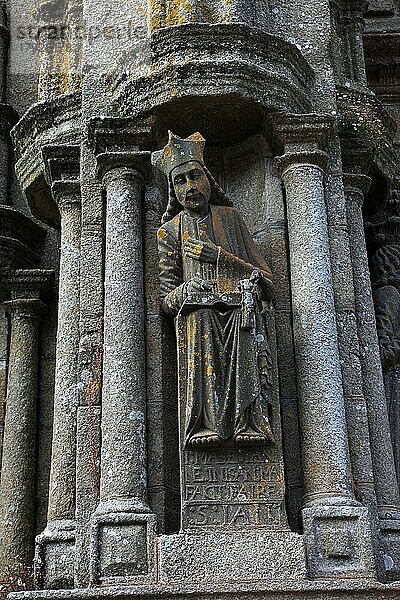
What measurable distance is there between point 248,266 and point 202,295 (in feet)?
1.22

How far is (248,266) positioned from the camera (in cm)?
606

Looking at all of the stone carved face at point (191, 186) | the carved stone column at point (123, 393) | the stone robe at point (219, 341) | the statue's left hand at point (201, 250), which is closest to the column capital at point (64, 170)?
the carved stone column at point (123, 393)

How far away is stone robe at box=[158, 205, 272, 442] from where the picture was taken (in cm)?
564

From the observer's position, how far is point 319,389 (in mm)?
5941

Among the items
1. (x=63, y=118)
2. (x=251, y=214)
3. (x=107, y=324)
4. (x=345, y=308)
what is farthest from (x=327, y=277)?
(x=63, y=118)

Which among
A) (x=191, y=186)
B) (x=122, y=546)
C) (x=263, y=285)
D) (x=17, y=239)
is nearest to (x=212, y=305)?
(x=263, y=285)

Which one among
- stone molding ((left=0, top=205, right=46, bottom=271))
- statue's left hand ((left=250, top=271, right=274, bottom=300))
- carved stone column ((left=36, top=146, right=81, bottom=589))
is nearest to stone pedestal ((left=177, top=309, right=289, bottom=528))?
statue's left hand ((left=250, top=271, right=274, bottom=300))

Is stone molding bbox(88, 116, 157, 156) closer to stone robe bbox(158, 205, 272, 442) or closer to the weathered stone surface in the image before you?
the weathered stone surface

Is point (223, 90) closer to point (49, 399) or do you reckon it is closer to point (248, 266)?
point (248, 266)

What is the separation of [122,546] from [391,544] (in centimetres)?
152

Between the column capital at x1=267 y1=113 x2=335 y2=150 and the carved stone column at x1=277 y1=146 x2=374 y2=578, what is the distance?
4cm

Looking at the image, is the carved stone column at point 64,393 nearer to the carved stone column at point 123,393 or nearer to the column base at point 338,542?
the carved stone column at point 123,393

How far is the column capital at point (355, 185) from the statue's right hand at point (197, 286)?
1502 mm

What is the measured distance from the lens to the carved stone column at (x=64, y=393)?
5918 millimetres
